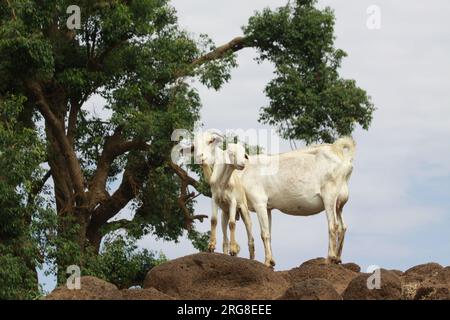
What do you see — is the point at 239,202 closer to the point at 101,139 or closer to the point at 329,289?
the point at 329,289

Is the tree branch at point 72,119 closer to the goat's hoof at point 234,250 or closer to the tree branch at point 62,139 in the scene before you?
the tree branch at point 62,139

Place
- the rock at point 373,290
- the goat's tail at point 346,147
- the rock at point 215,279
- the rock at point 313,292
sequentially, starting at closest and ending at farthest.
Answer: the rock at point 313,292, the rock at point 373,290, the rock at point 215,279, the goat's tail at point 346,147

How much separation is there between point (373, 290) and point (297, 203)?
3598 mm

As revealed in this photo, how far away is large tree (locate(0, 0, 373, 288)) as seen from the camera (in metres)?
25.8

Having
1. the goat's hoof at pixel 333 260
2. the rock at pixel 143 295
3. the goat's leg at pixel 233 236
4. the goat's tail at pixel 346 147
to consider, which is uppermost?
the goat's tail at pixel 346 147

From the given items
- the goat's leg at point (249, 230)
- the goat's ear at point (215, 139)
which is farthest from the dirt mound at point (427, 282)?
the goat's ear at point (215, 139)

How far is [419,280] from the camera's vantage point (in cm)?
1756

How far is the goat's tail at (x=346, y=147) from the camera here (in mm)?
18984

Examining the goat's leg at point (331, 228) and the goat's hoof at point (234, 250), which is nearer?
the goat's hoof at point (234, 250)

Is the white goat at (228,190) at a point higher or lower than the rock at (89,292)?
higher

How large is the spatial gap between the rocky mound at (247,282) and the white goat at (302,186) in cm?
75

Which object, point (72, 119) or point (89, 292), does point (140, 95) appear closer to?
point (72, 119)

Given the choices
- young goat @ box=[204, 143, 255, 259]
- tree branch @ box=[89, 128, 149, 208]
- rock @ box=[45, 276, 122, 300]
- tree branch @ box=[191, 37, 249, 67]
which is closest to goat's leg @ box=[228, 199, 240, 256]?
young goat @ box=[204, 143, 255, 259]
